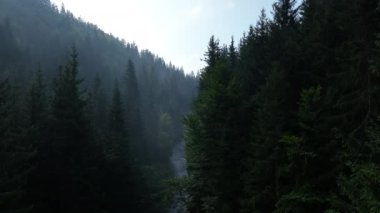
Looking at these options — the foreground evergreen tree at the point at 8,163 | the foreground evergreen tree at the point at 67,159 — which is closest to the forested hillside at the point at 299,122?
the foreground evergreen tree at the point at 67,159

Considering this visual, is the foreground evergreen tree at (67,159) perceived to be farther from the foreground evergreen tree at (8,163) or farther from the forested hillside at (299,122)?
the forested hillside at (299,122)

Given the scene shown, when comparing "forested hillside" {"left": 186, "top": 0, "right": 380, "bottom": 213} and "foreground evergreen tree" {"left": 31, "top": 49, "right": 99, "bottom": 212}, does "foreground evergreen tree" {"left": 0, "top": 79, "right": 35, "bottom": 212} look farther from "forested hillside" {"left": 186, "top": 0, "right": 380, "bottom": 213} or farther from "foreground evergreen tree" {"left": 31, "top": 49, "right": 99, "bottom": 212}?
"forested hillside" {"left": 186, "top": 0, "right": 380, "bottom": 213}

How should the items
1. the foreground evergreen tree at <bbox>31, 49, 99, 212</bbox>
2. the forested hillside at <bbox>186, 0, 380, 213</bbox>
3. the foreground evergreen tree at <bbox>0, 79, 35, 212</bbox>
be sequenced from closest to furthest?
the forested hillside at <bbox>186, 0, 380, 213</bbox>, the foreground evergreen tree at <bbox>0, 79, 35, 212</bbox>, the foreground evergreen tree at <bbox>31, 49, 99, 212</bbox>

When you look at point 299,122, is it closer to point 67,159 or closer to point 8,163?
point 8,163

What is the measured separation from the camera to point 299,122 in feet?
70.4

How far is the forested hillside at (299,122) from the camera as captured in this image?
16.5 m

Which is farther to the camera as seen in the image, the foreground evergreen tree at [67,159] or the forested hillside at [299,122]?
the foreground evergreen tree at [67,159]

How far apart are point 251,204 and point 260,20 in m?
22.3

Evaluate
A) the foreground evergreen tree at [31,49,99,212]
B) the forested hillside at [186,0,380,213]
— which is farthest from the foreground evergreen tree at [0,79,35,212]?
the forested hillside at [186,0,380,213]

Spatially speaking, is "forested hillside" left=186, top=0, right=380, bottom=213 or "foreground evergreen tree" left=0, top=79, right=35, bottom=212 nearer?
"forested hillside" left=186, top=0, right=380, bottom=213

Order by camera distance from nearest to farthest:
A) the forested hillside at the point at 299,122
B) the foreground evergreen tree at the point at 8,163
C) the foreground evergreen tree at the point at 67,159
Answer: the forested hillside at the point at 299,122 → the foreground evergreen tree at the point at 8,163 → the foreground evergreen tree at the point at 67,159

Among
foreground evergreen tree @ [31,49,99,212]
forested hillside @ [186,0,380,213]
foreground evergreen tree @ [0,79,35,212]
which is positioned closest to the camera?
forested hillside @ [186,0,380,213]

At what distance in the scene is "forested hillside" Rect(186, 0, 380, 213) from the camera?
54.2 ft

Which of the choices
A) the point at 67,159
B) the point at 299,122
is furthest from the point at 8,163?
the point at 299,122
